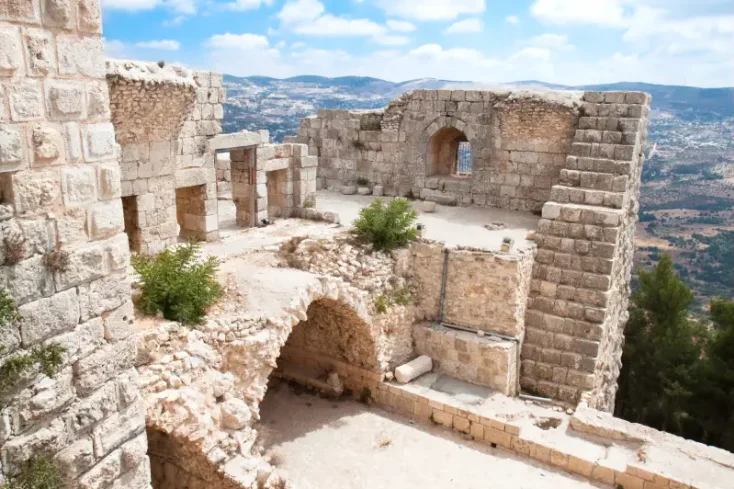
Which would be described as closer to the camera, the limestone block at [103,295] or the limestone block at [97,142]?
the limestone block at [97,142]

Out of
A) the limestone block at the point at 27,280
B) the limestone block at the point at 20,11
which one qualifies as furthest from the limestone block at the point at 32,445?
the limestone block at the point at 20,11

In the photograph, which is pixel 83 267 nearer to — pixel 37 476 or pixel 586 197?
pixel 37 476

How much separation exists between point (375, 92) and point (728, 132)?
4175 cm

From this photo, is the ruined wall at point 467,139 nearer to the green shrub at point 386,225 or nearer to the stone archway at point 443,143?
the stone archway at point 443,143

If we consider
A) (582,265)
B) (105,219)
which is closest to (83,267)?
(105,219)

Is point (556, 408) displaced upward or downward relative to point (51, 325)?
downward

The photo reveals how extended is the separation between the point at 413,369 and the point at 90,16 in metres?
9.12

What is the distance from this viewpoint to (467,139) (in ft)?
53.1

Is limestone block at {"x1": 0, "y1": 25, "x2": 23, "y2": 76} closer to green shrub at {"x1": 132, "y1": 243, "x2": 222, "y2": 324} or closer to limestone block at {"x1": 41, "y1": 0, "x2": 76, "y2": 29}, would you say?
limestone block at {"x1": 41, "y1": 0, "x2": 76, "y2": 29}

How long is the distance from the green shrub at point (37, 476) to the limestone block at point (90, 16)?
3.10 meters

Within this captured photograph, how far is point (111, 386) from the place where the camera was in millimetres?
4859

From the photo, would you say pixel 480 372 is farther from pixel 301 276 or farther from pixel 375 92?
pixel 375 92

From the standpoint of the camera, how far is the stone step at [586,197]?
40.0ft

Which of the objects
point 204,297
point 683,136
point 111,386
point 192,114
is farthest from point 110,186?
point 683,136
